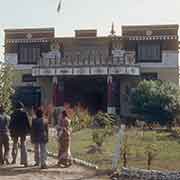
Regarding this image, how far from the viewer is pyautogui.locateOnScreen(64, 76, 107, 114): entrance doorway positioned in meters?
48.1

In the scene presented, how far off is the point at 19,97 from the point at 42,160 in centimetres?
3279

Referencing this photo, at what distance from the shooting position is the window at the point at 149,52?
4822cm

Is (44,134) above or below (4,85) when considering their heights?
below

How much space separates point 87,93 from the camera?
48656mm

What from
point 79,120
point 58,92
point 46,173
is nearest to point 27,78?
point 58,92

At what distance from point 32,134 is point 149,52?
1357 inches

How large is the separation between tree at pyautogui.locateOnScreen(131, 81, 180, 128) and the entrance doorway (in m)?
7.58

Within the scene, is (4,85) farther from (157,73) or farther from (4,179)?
(157,73)

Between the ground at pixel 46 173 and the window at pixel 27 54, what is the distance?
119 ft

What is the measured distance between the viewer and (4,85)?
25516 mm

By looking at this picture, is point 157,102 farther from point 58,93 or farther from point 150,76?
point 58,93

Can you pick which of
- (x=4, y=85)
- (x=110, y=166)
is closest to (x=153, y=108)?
(x=4, y=85)

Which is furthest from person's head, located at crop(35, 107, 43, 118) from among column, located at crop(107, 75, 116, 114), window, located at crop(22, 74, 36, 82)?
window, located at crop(22, 74, 36, 82)

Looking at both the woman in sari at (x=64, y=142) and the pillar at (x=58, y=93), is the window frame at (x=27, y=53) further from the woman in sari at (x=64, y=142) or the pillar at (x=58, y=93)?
the woman in sari at (x=64, y=142)
